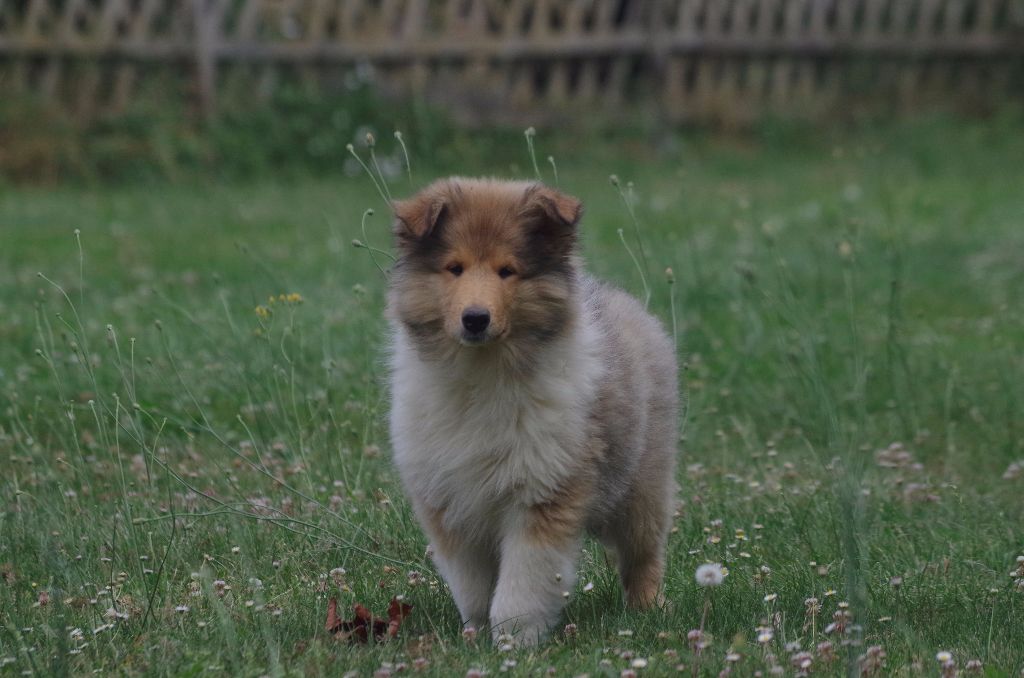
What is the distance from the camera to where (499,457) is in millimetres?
4039

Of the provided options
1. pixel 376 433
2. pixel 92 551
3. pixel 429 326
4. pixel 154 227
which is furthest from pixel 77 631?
pixel 154 227

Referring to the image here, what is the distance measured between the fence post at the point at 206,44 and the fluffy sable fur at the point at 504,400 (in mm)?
11297

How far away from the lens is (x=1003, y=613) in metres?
4.02

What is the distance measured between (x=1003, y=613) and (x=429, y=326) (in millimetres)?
1702

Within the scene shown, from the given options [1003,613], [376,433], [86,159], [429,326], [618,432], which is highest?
[429,326]

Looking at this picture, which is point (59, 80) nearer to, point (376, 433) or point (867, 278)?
point (867, 278)

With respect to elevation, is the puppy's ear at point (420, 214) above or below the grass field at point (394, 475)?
above

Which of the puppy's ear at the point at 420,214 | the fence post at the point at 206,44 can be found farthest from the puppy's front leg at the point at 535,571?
the fence post at the point at 206,44

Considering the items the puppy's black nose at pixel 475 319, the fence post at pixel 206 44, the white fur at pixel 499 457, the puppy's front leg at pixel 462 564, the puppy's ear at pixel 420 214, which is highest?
the puppy's ear at pixel 420 214

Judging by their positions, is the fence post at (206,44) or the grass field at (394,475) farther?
the fence post at (206,44)

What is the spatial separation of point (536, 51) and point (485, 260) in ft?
39.6

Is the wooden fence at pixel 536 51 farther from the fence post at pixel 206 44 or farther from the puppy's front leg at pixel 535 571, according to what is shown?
the puppy's front leg at pixel 535 571

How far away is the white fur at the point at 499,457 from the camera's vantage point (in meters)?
3.97

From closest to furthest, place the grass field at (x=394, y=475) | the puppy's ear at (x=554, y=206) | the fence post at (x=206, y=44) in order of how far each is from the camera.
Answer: the grass field at (x=394, y=475)
the puppy's ear at (x=554, y=206)
the fence post at (x=206, y=44)
